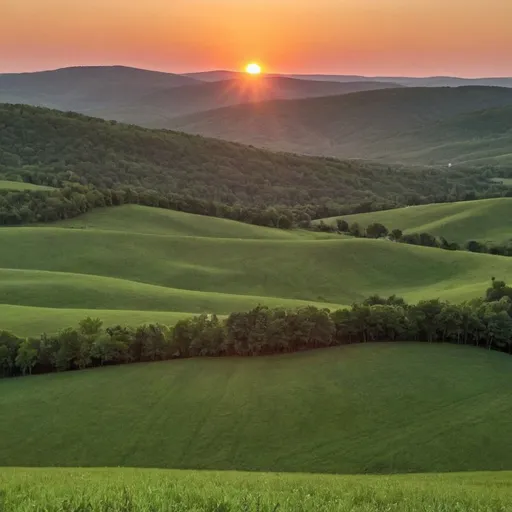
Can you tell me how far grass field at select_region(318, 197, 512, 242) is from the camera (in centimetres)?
16800

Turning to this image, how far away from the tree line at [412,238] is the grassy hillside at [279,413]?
83.1m

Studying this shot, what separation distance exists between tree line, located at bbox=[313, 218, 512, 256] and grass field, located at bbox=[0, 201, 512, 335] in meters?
22.8

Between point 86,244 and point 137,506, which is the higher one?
point 137,506

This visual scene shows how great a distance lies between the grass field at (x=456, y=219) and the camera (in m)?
168

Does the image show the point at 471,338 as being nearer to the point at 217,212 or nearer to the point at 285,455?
the point at 285,455

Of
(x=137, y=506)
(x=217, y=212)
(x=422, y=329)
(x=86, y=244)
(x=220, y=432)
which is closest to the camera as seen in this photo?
(x=137, y=506)

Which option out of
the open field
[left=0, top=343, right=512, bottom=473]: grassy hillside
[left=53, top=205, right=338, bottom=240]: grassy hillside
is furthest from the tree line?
[left=0, top=343, right=512, bottom=473]: grassy hillside

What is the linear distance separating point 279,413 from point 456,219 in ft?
445

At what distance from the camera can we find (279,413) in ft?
179

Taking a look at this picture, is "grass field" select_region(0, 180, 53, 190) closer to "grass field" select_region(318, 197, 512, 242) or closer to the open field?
the open field

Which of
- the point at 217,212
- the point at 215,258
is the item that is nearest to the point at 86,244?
the point at 215,258

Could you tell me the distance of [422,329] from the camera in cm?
7062

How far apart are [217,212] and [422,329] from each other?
4165 inches

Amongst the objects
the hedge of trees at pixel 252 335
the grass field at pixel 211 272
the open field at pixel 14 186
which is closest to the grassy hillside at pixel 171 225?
the grass field at pixel 211 272
